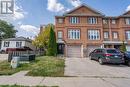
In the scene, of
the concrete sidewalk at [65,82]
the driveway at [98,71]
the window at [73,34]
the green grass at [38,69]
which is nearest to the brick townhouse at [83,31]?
the window at [73,34]

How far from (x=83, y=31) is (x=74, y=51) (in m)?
4.53

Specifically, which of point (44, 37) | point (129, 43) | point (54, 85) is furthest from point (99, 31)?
point (54, 85)

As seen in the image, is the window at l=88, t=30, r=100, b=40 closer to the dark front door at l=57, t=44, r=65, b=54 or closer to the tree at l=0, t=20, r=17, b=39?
the dark front door at l=57, t=44, r=65, b=54

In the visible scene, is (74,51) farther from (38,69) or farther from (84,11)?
(38,69)

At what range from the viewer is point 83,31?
33.2m

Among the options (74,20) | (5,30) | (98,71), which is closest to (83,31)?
(74,20)

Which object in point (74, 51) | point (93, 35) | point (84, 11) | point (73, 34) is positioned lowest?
point (74, 51)

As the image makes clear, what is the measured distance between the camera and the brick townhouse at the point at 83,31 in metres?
32.9

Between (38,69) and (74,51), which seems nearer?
(38,69)

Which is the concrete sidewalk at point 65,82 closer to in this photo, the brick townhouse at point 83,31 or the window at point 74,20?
the brick townhouse at point 83,31

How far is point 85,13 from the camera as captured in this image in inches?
1337

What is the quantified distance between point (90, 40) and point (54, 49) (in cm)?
850

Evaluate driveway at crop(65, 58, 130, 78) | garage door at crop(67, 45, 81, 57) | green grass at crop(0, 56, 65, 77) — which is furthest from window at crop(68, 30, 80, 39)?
green grass at crop(0, 56, 65, 77)

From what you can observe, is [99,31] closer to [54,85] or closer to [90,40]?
[90,40]
